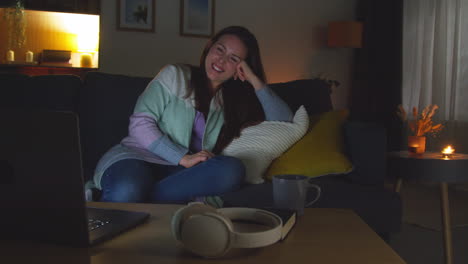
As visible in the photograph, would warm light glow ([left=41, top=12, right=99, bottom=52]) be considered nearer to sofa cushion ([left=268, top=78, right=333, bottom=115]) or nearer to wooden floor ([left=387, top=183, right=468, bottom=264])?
sofa cushion ([left=268, top=78, right=333, bottom=115])

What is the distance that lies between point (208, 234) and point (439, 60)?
3.43 meters

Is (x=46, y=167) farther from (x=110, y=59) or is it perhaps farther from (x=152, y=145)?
(x=110, y=59)

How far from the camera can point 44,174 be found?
66cm

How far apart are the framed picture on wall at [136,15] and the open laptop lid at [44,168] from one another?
3.68 metres

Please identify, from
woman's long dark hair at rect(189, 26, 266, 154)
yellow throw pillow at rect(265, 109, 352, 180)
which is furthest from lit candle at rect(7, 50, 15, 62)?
yellow throw pillow at rect(265, 109, 352, 180)

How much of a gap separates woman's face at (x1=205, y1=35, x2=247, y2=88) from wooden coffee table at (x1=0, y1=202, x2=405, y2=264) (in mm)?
1086

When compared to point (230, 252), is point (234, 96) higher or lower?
higher

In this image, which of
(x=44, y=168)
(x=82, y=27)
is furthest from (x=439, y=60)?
(x=44, y=168)

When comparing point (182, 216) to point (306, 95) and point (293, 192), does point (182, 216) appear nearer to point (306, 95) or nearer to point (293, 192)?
point (293, 192)

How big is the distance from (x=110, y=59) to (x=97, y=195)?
2.82 metres

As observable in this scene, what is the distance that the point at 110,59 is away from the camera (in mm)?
4176

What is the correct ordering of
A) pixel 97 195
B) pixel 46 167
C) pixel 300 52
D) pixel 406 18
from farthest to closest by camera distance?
pixel 300 52 < pixel 406 18 < pixel 97 195 < pixel 46 167

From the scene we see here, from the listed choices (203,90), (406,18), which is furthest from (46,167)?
(406,18)

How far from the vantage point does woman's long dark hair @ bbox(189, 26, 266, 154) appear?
1813 millimetres
